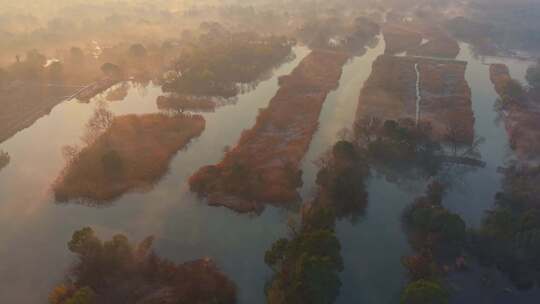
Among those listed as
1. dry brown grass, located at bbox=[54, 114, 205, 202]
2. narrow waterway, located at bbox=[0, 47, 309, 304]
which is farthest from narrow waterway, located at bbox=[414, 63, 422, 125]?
dry brown grass, located at bbox=[54, 114, 205, 202]

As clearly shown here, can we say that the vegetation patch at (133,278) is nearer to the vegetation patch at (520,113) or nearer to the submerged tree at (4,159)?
the submerged tree at (4,159)

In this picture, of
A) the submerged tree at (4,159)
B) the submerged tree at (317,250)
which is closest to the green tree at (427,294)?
the submerged tree at (317,250)

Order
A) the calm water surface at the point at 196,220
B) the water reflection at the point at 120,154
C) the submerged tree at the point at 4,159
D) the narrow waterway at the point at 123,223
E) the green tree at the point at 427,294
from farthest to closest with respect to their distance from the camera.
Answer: the submerged tree at the point at 4,159 → the water reflection at the point at 120,154 → the narrow waterway at the point at 123,223 → the calm water surface at the point at 196,220 → the green tree at the point at 427,294

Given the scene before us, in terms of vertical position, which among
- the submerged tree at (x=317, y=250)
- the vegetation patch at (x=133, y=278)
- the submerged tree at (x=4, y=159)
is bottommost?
the vegetation patch at (x=133, y=278)

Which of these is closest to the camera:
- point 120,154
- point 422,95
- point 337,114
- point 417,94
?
point 120,154

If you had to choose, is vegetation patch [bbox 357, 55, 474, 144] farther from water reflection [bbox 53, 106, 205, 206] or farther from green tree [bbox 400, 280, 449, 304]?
green tree [bbox 400, 280, 449, 304]

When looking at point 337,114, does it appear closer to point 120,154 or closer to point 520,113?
point 520,113

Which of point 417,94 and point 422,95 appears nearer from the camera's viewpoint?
point 422,95

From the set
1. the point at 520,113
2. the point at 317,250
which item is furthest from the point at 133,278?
the point at 520,113

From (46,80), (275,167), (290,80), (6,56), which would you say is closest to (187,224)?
(275,167)
